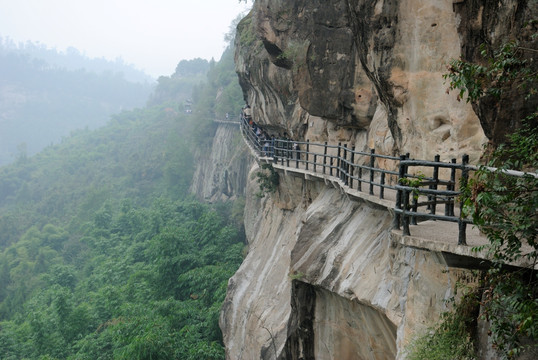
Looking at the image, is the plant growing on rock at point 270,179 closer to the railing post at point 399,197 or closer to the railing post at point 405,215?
the railing post at point 399,197

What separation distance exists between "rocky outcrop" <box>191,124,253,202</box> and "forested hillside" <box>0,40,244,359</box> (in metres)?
2.08

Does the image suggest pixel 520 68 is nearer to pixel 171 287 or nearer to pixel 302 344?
pixel 302 344

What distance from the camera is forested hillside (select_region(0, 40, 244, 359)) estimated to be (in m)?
22.3

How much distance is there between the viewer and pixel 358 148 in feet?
49.6

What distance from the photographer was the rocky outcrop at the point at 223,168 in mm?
41750

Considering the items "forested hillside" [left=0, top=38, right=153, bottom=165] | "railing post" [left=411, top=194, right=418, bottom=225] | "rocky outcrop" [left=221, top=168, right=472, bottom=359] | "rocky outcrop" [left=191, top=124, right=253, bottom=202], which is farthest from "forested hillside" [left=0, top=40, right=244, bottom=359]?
"forested hillside" [left=0, top=38, right=153, bottom=165]

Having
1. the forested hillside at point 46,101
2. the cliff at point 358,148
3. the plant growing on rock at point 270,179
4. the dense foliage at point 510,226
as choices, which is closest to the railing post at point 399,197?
the cliff at point 358,148

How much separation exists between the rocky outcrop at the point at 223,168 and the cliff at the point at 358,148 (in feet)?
65.0

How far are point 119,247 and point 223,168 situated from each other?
11211mm

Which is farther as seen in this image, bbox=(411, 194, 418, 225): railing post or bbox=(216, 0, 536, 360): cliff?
bbox=(216, 0, 536, 360): cliff

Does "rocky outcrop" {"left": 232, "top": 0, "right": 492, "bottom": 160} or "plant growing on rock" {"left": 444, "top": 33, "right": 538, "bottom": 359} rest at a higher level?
"rocky outcrop" {"left": 232, "top": 0, "right": 492, "bottom": 160}

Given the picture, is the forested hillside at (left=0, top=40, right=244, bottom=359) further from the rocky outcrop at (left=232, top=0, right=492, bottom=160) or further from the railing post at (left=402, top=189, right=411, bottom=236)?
the railing post at (left=402, top=189, right=411, bottom=236)

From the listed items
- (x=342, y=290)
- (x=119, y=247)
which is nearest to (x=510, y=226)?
(x=342, y=290)

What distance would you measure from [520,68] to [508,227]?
1.85 metres
